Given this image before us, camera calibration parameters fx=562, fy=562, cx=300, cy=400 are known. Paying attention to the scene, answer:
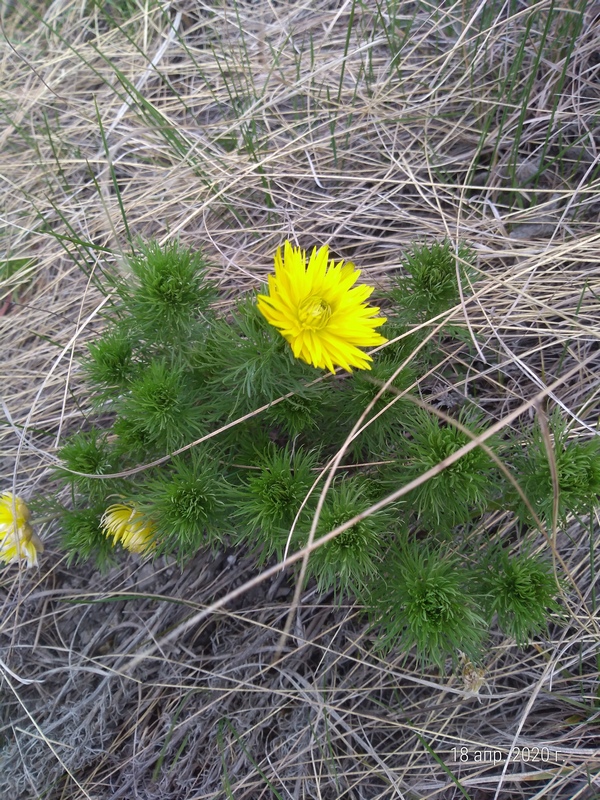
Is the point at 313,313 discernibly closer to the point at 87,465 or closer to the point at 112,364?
the point at 112,364

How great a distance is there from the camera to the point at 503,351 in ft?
6.83

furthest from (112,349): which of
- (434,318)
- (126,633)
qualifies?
(126,633)

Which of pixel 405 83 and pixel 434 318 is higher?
pixel 405 83

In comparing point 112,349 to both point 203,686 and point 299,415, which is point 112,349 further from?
point 203,686

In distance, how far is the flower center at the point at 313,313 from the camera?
1354 mm

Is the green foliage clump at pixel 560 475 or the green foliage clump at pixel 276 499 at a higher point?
the green foliage clump at pixel 276 499

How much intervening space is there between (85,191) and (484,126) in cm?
180

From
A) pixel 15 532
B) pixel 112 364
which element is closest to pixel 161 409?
pixel 112 364

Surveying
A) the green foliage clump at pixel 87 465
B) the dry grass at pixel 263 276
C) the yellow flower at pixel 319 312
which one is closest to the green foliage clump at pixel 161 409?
the green foliage clump at pixel 87 465

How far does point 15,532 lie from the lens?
5.71ft

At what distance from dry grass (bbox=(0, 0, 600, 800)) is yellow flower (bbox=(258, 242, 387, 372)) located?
438 millimetres

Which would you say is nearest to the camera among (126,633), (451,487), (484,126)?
(451,487)

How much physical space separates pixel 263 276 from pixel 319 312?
907mm

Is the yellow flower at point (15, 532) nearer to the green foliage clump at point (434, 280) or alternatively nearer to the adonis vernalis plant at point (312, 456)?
the adonis vernalis plant at point (312, 456)
